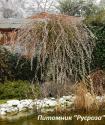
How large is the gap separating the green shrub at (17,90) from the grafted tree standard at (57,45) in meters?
0.59

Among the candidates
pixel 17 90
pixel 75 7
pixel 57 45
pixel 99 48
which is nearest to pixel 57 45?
pixel 57 45

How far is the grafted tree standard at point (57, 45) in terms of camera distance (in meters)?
14.9

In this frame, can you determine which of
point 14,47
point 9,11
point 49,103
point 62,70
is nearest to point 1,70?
point 14,47

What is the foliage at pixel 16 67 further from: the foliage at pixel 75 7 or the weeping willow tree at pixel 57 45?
the foliage at pixel 75 7

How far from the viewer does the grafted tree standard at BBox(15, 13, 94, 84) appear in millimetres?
14852

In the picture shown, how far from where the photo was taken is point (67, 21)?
15.1m

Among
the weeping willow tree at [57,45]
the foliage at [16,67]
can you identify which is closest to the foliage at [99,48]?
the weeping willow tree at [57,45]

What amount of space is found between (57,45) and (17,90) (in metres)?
1.86

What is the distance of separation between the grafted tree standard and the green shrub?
59 centimetres

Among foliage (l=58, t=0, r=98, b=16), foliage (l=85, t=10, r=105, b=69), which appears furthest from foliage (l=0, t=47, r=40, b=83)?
foliage (l=58, t=0, r=98, b=16)

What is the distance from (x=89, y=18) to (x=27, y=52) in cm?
288

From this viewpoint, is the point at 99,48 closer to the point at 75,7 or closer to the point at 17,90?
the point at 17,90

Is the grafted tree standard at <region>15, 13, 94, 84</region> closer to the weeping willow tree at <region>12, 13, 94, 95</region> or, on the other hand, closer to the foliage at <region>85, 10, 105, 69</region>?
the weeping willow tree at <region>12, 13, 94, 95</region>

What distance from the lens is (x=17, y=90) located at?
14969mm
